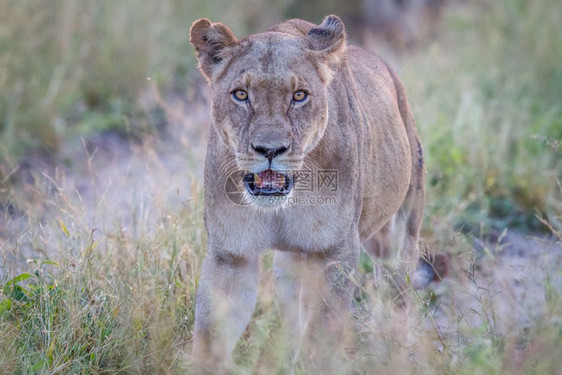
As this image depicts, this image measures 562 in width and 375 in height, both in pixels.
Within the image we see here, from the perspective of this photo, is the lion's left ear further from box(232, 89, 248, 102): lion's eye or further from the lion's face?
box(232, 89, 248, 102): lion's eye

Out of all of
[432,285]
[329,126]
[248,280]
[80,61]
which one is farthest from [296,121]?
[80,61]

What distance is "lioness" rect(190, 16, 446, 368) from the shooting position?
11.7ft

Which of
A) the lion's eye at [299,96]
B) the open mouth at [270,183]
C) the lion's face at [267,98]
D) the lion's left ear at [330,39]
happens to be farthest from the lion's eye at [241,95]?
the lion's left ear at [330,39]

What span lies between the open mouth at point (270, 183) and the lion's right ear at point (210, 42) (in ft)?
2.08

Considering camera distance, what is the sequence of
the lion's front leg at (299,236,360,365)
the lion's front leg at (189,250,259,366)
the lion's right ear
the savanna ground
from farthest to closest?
the lion's right ear → the lion's front leg at (189,250,259,366) → the lion's front leg at (299,236,360,365) → the savanna ground

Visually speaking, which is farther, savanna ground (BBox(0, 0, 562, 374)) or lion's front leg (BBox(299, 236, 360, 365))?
lion's front leg (BBox(299, 236, 360, 365))

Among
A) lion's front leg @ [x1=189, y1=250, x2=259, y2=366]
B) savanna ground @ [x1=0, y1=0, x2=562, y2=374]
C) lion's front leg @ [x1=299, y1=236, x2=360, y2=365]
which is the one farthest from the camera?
lion's front leg @ [x1=189, y1=250, x2=259, y2=366]

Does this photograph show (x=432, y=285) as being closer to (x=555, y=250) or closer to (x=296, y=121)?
(x=555, y=250)

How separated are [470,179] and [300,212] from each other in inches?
117

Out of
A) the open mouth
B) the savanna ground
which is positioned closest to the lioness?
the open mouth

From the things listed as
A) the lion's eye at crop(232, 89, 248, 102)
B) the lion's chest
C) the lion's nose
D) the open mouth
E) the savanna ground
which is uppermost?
the lion's eye at crop(232, 89, 248, 102)

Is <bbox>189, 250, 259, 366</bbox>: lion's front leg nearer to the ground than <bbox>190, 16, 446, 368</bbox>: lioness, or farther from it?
nearer to the ground

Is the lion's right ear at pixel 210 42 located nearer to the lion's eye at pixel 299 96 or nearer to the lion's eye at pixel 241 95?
the lion's eye at pixel 241 95

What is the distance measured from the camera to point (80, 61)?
843 centimetres
